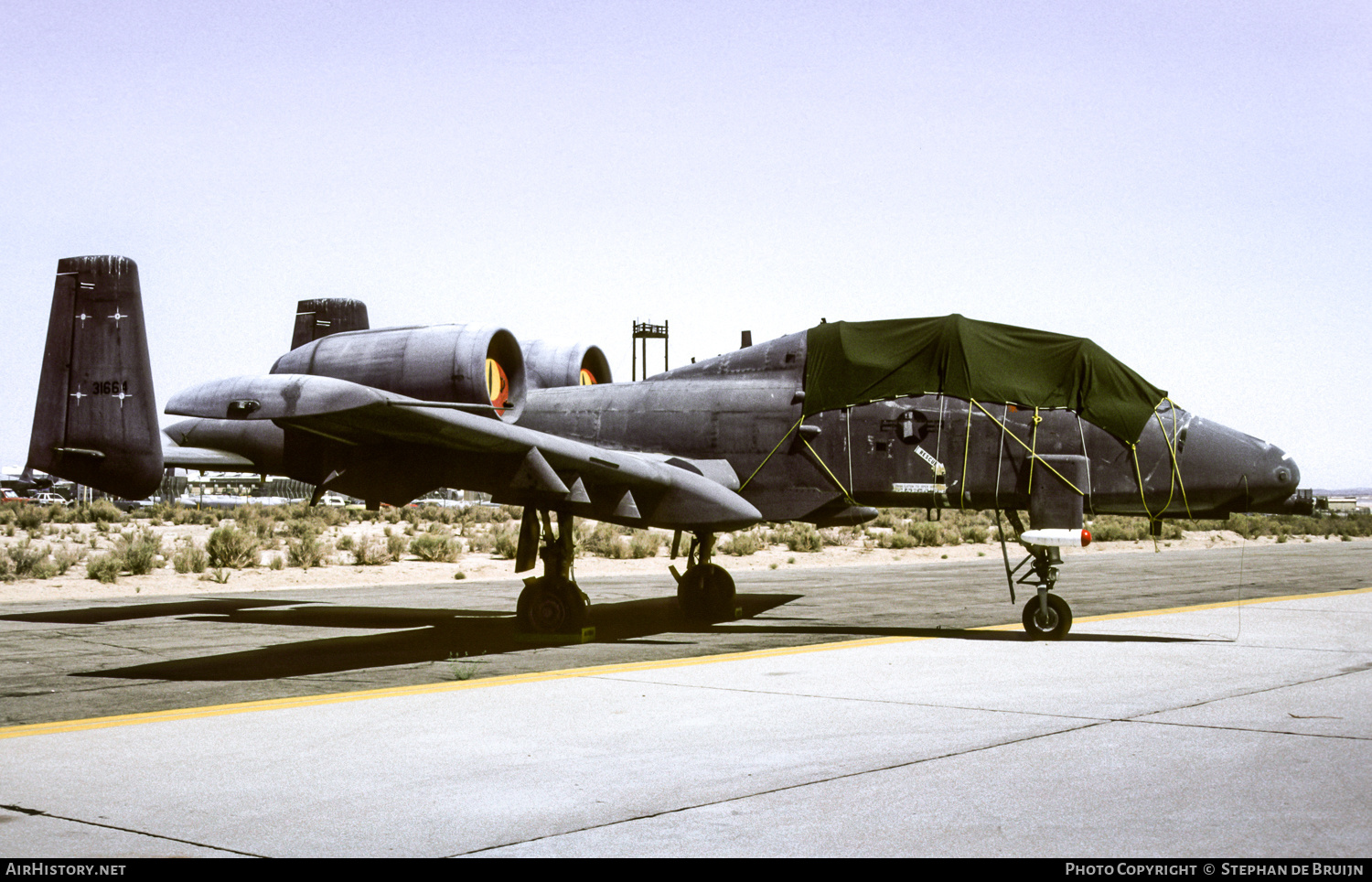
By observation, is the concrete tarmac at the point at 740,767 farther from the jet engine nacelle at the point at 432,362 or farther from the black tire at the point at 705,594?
the black tire at the point at 705,594

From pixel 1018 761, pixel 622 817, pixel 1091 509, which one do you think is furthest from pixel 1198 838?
pixel 1091 509

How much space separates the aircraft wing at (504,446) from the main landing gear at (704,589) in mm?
1682

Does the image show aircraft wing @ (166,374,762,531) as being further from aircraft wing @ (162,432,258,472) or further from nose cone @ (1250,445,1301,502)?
nose cone @ (1250,445,1301,502)

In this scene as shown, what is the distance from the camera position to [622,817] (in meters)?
5.49

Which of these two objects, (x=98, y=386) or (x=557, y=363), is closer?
(x=98, y=386)

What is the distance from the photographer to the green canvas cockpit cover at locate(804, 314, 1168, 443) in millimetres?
13945

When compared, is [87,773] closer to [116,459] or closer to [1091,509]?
[116,459]

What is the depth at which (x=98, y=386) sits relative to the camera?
47.0 ft

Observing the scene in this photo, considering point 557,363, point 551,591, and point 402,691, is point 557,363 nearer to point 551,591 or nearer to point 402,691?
point 551,591

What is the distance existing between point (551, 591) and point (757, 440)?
328 cm

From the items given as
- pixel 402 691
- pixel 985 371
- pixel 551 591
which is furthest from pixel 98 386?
pixel 985 371

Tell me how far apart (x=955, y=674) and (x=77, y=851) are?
7.21 meters

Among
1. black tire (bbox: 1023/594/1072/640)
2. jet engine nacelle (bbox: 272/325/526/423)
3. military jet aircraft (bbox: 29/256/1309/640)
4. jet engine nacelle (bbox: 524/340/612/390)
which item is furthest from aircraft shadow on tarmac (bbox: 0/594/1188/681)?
jet engine nacelle (bbox: 524/340/612/390)

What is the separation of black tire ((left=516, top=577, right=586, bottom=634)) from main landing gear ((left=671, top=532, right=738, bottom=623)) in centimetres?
251
